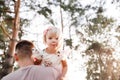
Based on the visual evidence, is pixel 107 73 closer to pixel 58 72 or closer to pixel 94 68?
pixel 94 68

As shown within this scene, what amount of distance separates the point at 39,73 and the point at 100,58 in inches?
1238

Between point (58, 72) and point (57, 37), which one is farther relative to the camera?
point (57, 37)

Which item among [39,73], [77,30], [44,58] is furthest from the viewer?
[77,30]

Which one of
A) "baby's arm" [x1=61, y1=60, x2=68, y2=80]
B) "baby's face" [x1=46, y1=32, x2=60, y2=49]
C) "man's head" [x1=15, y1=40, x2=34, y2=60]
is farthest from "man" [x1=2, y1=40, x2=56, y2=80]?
"baby's face" [x1=46, y1=32, x2=60, y2=49]

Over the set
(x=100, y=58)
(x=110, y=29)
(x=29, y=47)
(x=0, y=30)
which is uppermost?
(x=29, y=47)

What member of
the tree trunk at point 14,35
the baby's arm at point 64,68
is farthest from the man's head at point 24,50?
the tree trunk at point 14,35

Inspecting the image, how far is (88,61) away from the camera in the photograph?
114 feet

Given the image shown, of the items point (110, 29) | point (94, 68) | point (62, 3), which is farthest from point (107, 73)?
point (62, 3)

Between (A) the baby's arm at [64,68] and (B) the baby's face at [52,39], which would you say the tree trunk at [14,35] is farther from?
(A) the baby's arm at [64,68]

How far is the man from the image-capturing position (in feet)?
9.97

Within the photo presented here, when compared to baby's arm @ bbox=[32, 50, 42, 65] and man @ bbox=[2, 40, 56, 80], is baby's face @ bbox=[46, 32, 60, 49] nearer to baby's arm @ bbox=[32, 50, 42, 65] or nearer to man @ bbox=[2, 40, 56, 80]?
baby's arm @ bbox=[32, 50, 42, 65]

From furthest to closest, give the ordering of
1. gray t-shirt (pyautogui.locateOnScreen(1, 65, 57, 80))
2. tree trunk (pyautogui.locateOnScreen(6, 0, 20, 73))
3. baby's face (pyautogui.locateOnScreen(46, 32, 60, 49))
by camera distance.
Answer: tree trunk (pyautogui.locateOnScreen(6, 0, 20, 73))
baby's face (pyautogui.locateOnScreen(46, 32, 60, 49))
gray t-shirt (pyautogui.locateOnScreen(1, 65, 57, 80))

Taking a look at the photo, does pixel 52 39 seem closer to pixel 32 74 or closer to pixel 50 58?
pixel 50 58

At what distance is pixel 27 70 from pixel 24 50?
190mm
